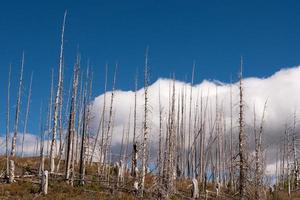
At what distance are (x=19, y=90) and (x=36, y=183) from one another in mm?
8599

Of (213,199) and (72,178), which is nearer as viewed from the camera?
(72,178)

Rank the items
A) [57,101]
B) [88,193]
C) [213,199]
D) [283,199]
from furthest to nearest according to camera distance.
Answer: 1. [283,199]
2. [213,199]
3. [57,101]
4. [88,193]

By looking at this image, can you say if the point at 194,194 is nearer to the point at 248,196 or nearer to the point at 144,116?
the point at 248,196

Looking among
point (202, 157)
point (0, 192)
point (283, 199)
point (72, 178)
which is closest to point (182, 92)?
point (202, 157)

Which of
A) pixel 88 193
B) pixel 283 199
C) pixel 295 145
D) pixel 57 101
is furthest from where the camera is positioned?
pixel 295 145

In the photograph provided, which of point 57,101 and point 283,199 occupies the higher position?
point 57,101

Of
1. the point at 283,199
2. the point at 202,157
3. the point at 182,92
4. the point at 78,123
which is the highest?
the point at 182,92

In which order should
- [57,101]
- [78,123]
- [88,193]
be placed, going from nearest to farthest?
1. [88,193]
2. [57,101]
3. [78,123]

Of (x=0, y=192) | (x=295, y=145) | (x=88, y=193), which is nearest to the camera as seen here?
(x=0, y=192)

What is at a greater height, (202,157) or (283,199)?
(202,157)

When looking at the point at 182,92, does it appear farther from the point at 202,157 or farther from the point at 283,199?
the point at 283,199


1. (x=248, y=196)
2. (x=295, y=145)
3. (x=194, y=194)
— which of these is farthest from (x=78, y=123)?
(x=295, y=145)

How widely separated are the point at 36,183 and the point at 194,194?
10.8 meters

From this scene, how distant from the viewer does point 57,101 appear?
32.6 meters
